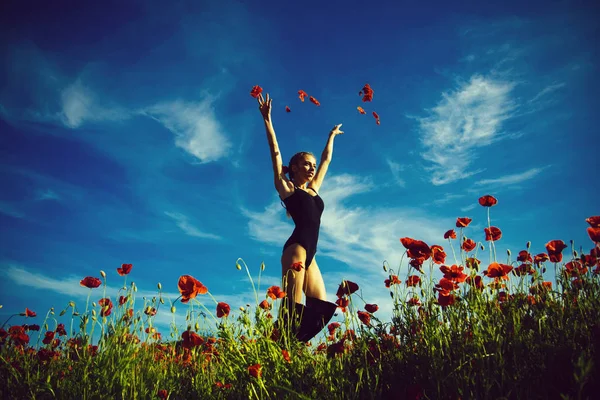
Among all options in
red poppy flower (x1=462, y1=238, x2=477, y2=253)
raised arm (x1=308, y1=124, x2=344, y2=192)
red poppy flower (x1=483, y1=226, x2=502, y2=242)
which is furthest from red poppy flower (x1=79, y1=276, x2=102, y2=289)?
red poppy flower (x1=483, y1=226, x2=502, y2=242)

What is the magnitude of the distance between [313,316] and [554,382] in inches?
90.0

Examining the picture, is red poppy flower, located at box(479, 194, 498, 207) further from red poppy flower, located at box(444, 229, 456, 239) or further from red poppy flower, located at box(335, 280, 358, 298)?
red poppy flower, located at box(335, 280, 358, 298)

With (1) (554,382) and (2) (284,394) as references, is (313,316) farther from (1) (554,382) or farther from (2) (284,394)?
(1) (554,382)

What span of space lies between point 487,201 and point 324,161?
2447 millimetres

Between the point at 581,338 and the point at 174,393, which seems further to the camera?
the point at 174,393

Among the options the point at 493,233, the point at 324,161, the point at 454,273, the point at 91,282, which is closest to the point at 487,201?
the point at 493,233

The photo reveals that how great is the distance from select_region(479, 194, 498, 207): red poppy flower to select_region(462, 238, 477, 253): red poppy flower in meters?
0.40

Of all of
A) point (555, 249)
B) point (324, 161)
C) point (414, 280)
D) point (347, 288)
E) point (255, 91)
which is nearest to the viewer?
point (347, 288)

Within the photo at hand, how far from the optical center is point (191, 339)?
8.36 feet

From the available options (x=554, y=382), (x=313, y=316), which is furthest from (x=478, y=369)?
(x=313, y=316)

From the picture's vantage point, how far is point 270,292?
2.78 meters

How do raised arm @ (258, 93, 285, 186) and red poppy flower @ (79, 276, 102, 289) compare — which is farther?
raised arm @ (258, 93, 285, 186)

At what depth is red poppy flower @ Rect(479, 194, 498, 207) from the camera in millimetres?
3170

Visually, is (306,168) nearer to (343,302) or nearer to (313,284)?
(313,284)
